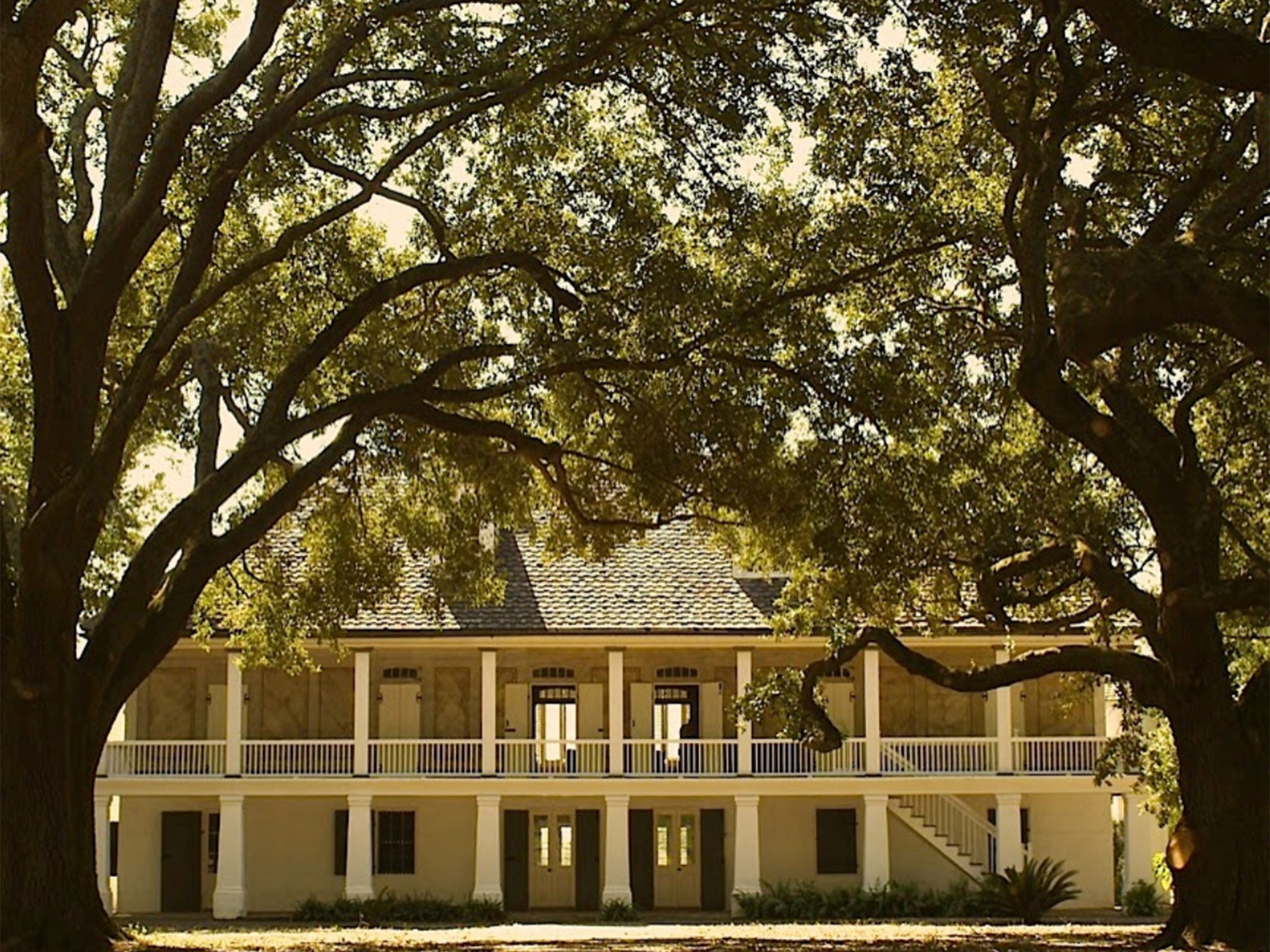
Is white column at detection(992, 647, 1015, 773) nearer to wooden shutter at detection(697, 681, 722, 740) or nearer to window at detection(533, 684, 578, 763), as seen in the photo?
wooden shutter at detection(697, 681, 722, 740)

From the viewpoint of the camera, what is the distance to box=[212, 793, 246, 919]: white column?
121 ft

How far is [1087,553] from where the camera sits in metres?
19.5

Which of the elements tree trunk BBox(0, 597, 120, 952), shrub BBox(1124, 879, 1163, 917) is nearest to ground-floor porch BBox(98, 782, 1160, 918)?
shrub BBox(1124, 879, 1163, 917)

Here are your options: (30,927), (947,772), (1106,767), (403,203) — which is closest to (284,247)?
(403,203)

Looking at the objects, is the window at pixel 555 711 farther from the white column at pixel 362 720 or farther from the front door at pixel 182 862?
the front door at pixel 182 862

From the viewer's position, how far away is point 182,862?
39375mm

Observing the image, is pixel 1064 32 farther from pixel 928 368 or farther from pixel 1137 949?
pixel 1137 949

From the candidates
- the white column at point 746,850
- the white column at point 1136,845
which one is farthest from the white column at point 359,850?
the white column at point 1136,845

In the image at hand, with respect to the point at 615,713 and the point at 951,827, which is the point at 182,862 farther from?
the point at 951,827

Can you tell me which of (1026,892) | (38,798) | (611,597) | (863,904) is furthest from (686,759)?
(38,798)

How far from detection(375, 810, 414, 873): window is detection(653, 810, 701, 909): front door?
186 inches

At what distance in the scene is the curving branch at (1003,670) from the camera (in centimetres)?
1866

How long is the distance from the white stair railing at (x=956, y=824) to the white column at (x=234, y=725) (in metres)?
12.3

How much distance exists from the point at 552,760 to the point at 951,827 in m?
7.61
